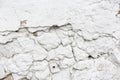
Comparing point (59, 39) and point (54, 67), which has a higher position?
point (59, 39)

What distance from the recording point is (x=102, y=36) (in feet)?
5.07

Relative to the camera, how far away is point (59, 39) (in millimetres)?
1508

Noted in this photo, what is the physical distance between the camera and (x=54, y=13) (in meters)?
1.47

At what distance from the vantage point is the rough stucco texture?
4.74 feet

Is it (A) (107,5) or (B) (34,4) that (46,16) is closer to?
(B) (34,4)

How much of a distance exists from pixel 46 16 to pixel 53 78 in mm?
450

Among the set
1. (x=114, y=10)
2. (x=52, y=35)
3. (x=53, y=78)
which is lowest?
(x=53, y=78)

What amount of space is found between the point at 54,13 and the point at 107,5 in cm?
39

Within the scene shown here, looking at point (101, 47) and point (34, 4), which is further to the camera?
point (101, 47)

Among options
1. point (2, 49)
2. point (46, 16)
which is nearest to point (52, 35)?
point (46, 16)

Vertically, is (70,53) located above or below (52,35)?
below

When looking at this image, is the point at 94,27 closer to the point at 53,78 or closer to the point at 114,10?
the point at 114,10

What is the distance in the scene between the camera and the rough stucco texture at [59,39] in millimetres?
1444

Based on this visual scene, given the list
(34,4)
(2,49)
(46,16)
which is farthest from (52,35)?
(2,49)
